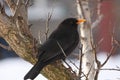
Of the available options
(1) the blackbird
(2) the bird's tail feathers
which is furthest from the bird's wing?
(2) the bird's tail feathers

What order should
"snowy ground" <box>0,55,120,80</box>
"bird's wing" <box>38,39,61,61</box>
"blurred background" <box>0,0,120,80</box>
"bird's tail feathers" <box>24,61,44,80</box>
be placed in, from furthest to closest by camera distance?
1. "blurred background" <box>0,0,120,80</box>
2. "snowy ground" <box>0,55,120,80</box>
3. "bird's wing" <box>38,39,61,61</box>
4. "bird's tail feathers" <box>24,61,44,80</box>

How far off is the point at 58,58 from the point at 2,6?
59 cm

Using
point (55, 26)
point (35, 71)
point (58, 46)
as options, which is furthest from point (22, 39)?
point (55, 26)

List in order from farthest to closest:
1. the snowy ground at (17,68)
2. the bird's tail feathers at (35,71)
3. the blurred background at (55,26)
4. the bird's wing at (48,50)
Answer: the blurred background at (55,26) < the snowy ground at (17,68) < the bird's wing at (48,50) < the bird's tail feathers at (35,71)

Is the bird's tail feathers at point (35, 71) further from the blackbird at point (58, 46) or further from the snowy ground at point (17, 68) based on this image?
the snowy ground at point (17, 68)

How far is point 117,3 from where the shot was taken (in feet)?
30.1

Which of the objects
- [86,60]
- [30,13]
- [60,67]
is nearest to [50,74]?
[60,67]

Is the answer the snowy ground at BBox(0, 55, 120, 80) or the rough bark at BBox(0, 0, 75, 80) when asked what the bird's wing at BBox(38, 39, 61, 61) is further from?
the snowy ground at BBox(0, 55, 120, 80)

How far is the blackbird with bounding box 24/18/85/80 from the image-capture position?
4.00 metres

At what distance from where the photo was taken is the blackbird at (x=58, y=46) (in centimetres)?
400

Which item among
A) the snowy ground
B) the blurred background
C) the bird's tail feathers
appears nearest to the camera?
the bird's tail feathers

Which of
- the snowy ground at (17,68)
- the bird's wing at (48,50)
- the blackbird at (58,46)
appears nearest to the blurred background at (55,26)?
the snowy ground at (17,68)

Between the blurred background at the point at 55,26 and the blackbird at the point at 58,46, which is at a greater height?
the blackbird at the point at 58,46

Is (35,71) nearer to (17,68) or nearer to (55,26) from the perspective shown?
(17,68)
